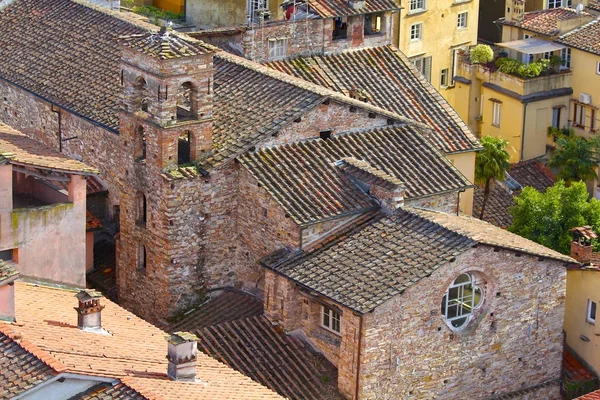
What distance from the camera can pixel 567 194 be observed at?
56.2 meters

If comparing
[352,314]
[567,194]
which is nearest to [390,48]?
[567,194]

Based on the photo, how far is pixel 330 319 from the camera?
46.8m

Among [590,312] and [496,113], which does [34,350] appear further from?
[496,113]

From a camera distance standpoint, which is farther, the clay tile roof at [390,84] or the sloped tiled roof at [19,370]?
the clay tile roof at [390,84]

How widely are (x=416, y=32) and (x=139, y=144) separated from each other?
2114 cm

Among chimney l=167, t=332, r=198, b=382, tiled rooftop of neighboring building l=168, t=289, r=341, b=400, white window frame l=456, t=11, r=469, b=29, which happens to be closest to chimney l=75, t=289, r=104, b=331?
chimney l=167, t=332, r=198, b=382

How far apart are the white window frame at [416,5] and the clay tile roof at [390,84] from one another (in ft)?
24.1

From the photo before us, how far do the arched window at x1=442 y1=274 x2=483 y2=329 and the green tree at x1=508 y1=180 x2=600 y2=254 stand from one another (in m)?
8.39

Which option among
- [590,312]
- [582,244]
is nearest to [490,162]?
[582,244]

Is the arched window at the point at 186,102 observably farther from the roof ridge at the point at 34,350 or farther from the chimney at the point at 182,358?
the roof ridge at the point at 34,350

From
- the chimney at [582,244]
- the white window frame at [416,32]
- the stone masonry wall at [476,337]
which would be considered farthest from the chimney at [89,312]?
the white window frame at [416,32]

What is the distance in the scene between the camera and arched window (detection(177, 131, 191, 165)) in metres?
49.3

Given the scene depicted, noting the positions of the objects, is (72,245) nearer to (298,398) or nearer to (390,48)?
(298,398)

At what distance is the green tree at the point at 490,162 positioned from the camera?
201 ft
